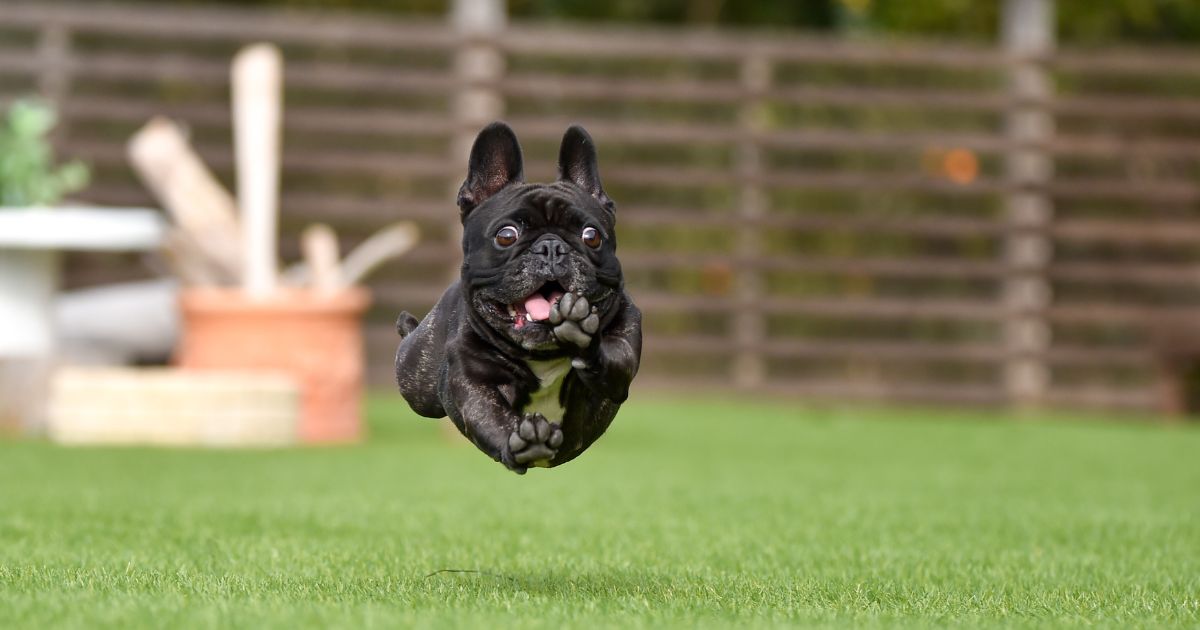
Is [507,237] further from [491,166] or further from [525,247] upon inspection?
[491,166]

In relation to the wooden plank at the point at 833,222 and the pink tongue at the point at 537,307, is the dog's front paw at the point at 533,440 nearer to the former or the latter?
the pink tongue at the point at 537,307

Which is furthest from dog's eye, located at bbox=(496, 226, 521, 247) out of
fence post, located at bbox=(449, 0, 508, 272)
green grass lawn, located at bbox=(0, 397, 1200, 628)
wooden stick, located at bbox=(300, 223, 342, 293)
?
fence post, located at bbox=(449, 0, 508, 272)

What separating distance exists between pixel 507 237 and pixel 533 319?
0.49 ft

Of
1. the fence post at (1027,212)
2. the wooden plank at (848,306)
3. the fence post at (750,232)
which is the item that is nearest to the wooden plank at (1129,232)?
the fence post at (1027,212)

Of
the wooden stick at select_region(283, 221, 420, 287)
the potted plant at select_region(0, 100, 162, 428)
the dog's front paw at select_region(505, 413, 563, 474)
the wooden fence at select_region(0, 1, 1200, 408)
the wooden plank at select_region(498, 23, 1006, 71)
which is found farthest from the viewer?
the wooden plank at select_region(498, 23, 1006, 71)

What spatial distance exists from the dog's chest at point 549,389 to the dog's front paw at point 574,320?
173 mm

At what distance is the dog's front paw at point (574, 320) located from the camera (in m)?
2.54

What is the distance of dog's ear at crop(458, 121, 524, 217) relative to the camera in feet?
9.32

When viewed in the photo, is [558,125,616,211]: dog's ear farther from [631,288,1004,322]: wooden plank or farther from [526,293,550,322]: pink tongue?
[631,288,1004,322]: wooden plank

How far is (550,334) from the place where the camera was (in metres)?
2.63

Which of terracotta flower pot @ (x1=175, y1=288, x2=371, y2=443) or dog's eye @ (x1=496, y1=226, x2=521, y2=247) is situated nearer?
dog's eye @ (x1=496, y1=226, x2=521, y2=247)

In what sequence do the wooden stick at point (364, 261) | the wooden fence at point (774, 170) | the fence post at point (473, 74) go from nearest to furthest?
the wooden stick at point (364, 261), the fence post at point (473, 74), the wooden fence at point (774, 170)

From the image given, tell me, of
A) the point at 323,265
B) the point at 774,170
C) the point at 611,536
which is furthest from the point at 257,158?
the point at 774,170

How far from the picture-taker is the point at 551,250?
8.70 ft
